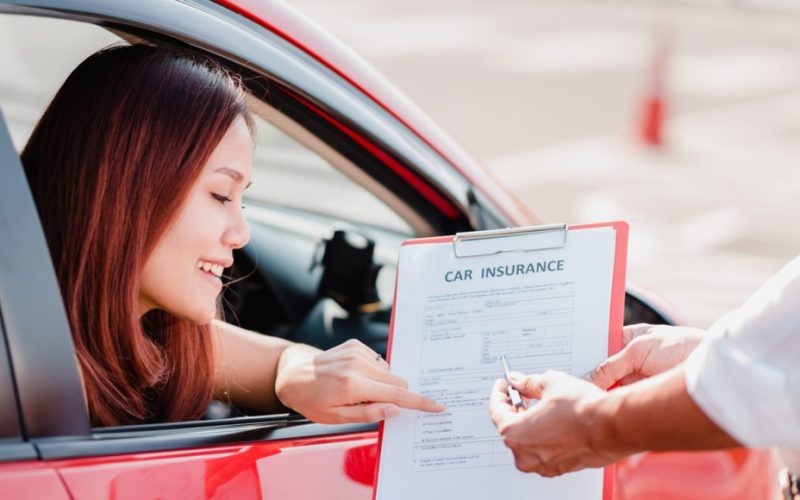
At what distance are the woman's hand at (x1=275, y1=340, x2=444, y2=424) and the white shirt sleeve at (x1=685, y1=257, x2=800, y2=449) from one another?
1.80ft

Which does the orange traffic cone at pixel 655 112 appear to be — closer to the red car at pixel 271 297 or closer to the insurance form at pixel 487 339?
the red car at pixel 271 297

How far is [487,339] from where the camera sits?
2.18 meters

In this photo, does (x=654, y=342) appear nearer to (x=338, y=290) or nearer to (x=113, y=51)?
(x=113, y=51)

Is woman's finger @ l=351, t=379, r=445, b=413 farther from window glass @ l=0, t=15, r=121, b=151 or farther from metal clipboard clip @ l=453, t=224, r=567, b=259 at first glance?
window glass @ l=0, t=15, r=121, b=151

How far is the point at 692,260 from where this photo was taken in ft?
26.1

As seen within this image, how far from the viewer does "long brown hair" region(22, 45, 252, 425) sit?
7.57 ft

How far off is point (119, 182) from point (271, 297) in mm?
1304

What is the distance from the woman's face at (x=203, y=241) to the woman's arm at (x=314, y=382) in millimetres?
243

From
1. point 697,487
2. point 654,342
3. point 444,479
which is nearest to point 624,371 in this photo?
point 654,342

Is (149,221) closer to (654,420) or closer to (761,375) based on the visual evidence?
(654,420)

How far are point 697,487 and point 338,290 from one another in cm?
128

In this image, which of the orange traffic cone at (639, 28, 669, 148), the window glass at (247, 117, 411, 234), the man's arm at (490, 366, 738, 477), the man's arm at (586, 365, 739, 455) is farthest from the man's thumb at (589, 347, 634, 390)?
the orange traffic cone at (639, 28, 669, 148)

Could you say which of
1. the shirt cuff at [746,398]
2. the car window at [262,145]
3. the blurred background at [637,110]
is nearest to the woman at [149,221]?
the shirt cuff at [746,398]

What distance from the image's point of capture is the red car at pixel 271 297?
6.21 ft
